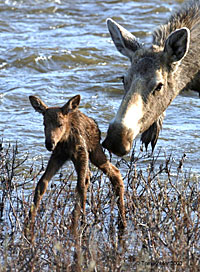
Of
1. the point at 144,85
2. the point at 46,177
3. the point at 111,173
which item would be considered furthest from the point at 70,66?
the point at 46,177

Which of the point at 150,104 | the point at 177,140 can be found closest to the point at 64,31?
the point at 177,140

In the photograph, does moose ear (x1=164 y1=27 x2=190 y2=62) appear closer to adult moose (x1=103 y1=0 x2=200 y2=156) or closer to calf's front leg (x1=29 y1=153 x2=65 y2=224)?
adult moose (x1=103 y1=0 x2=200 y2=156)

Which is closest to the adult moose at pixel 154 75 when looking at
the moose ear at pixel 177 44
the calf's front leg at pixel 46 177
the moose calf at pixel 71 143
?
the moose ear at pixel 177 44

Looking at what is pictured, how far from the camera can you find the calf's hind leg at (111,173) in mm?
6965

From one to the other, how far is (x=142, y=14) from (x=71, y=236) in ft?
48.8

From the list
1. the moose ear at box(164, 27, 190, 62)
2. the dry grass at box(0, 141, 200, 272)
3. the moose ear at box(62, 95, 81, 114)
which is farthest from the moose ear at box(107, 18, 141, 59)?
the dry grass at box(0, 141, 200, 272)

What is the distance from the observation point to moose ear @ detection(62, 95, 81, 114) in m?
6.52

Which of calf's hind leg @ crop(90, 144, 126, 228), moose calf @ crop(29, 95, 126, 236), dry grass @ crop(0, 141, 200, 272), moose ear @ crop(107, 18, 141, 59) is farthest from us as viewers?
moose ear @ crop(107, 18, 141, 59)

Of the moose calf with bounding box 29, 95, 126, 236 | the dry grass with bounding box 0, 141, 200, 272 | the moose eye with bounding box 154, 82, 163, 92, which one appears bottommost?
the dry grass with bounding box 0, 141, 200, 272

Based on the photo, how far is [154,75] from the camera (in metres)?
6.89

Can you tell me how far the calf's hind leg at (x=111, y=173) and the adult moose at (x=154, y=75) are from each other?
52cm

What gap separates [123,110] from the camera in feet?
21.0

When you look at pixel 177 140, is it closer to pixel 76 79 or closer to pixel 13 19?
pixel 76 79

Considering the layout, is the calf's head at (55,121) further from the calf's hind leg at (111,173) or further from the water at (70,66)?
the water at (70,66)
